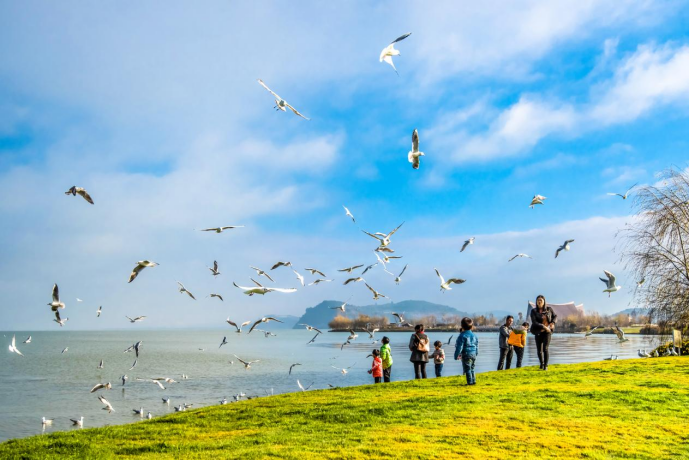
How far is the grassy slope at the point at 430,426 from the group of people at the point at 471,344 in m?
1.04

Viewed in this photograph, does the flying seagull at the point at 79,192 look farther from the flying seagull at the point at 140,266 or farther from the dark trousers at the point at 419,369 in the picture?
the dark trousers at the point at 419,369

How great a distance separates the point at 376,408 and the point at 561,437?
13.9 feet

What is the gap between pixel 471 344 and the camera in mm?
14336

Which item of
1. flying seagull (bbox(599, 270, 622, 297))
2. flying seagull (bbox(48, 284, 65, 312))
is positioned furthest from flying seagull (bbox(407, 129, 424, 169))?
flying seagull (bbox(48, 284, 65, 312))

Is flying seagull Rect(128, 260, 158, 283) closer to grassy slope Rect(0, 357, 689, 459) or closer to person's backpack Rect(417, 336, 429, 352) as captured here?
grassy slope Rect(0, 357, 689, 459)

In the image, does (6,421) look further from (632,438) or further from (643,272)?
(643,272)

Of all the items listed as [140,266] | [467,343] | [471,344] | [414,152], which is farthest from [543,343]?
[140,266]

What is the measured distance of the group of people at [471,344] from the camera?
47.2 feet

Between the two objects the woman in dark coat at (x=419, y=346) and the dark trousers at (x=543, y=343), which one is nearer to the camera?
the dark trousers at (x=543, y=343)

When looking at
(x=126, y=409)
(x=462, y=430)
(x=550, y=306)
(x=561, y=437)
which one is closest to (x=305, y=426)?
(x=462, y=430)

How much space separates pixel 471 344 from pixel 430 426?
4.45 m

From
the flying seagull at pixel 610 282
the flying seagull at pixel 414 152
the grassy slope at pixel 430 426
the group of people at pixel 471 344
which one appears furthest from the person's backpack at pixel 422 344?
the flying seagull at pixel 414 152

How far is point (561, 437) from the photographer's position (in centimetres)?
919

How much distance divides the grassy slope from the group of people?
104 centimetres
